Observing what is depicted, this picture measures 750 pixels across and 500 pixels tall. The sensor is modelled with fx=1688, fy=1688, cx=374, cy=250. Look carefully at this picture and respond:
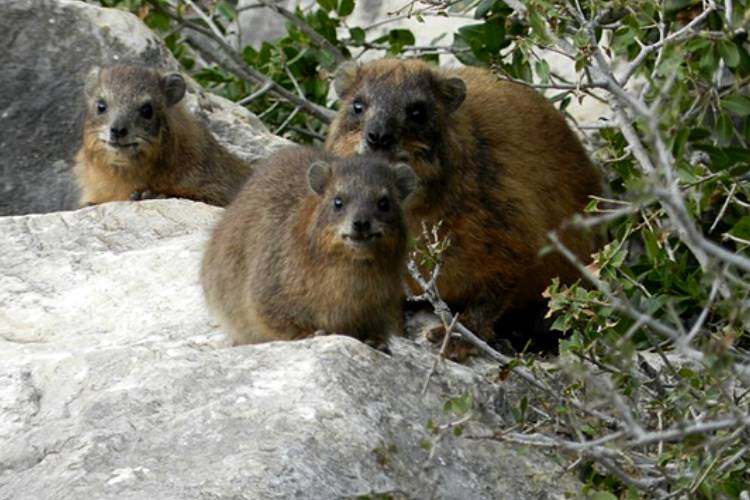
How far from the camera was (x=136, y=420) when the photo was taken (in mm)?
5586

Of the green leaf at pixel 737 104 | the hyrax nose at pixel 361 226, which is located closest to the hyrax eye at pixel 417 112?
the hyrax nose at pixel 361 226

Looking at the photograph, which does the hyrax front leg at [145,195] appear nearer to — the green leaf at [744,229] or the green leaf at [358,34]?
the green leaf at [358,34]

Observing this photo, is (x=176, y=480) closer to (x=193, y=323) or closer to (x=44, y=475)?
(x=44, y=475)

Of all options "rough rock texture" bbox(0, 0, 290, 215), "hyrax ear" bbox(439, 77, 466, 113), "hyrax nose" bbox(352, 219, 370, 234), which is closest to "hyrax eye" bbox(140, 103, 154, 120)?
"rough rock texture" bbox(0, 0, 290, 215)

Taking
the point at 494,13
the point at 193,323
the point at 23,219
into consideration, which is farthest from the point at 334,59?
the point at 193,323

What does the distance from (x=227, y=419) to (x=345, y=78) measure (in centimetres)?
288

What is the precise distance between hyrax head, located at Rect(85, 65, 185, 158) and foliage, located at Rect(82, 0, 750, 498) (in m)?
1.73

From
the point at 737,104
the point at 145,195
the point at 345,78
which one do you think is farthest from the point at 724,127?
the point at 145,195

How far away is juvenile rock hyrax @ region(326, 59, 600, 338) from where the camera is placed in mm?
7598

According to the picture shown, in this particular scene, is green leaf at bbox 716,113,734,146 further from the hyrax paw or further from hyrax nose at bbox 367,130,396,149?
the hyrax paw

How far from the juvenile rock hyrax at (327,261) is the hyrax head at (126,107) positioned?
9.15 ft

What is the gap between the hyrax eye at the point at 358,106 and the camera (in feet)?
25.1

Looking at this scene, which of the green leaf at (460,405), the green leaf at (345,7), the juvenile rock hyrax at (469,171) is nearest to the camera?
the green leaf at (460,405)

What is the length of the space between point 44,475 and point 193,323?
198 cm
